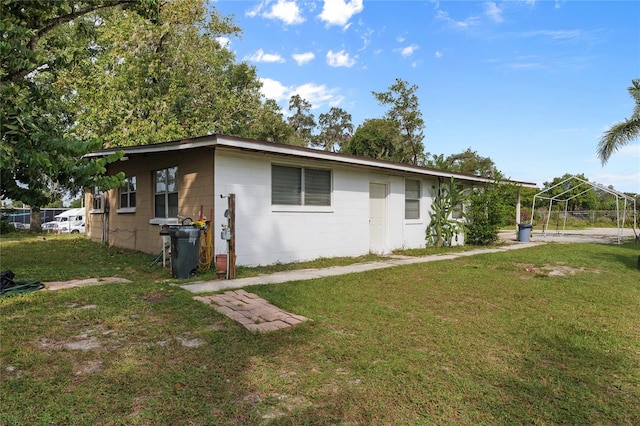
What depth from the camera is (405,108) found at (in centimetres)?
3178

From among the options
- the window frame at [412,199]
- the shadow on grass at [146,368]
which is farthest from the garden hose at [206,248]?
the window frame at [412,199]

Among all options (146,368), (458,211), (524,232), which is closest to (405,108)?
(524,232)

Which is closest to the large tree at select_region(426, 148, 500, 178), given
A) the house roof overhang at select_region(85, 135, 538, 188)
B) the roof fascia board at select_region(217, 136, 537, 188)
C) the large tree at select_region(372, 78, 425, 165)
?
the large tree at select_region(372, 78, 425, 165)

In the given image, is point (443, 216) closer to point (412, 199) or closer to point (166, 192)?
point (412, 199)

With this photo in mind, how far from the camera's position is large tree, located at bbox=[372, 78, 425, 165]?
31.3 metres

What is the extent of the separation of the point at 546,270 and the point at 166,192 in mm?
9281

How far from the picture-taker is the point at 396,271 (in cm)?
786

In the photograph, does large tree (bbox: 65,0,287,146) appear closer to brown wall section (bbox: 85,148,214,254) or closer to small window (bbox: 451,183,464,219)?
brown wall section (bbox: 85,148,214,254)

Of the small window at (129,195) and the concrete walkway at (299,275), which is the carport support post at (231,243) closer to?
the concrete walkway at (299,275)

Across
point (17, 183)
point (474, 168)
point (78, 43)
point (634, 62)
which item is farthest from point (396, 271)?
point (474, 168)

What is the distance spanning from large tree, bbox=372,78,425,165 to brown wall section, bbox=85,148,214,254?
2501cm

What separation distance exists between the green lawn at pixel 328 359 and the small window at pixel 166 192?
3.60 metres

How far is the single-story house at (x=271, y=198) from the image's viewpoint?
7734 mm

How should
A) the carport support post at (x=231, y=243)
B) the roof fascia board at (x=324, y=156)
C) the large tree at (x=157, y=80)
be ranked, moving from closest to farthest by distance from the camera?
the carport support post at (x=231, y=243), the roof fascia board at (x=324, y=156), the large tree at (x=157, y=80)
